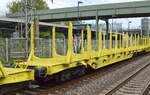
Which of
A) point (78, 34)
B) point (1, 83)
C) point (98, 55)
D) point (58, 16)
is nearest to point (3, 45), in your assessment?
point (78, 34)

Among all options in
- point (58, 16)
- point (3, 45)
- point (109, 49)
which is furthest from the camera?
point (58, 16)

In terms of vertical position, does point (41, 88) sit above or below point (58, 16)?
below

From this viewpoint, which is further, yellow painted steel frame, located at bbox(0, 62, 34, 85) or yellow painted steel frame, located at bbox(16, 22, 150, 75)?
yellow painted steel frame, located at bbox(16, 22, 150, 75)

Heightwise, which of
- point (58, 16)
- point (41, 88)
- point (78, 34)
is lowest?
point (41, 88)

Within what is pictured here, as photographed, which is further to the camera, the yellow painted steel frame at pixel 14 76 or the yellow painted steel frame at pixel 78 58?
the yellow painted steel frame at pixel 78 58

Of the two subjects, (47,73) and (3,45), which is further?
(3,45)

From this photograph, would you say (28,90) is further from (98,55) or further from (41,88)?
(98,55)

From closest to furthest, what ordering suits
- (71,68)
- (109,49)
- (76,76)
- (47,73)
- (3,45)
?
(47,73) < (71,68) < (76,76) < (109,49) < (3,45)

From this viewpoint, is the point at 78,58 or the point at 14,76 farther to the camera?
the point at 78,58

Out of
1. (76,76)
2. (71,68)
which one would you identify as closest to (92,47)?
(76,76)

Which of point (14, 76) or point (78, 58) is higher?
point (78, 58)

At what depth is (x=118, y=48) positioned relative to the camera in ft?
57.6

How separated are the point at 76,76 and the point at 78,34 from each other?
2.63 metres

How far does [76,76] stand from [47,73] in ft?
10.3
